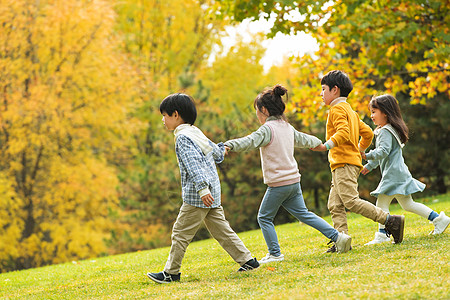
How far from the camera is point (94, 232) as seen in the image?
18297 mm

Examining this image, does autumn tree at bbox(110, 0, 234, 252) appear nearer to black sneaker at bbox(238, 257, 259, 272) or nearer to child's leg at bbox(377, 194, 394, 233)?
child's leg at bbox(377, 194, 394, 233)

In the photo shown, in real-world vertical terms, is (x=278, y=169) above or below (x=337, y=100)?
below

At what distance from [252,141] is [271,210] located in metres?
0.71

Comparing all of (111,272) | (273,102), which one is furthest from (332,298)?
(111,272)

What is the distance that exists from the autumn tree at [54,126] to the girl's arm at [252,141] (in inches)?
492

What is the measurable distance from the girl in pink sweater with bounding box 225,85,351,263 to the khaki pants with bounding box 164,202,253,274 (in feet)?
1.57

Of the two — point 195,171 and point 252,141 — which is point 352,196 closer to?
point 252,141

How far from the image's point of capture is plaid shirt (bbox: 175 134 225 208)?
4867mm

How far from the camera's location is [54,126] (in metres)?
17.2

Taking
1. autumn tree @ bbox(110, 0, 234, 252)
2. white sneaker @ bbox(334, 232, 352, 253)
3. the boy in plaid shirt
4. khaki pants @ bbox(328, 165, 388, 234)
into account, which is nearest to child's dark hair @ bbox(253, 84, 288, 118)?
the boy in plaid shirt

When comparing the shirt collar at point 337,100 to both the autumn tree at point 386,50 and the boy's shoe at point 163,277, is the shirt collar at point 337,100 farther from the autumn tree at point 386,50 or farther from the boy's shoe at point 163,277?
the autumn tree at point 386,50

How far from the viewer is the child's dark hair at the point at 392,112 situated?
5.96 metres

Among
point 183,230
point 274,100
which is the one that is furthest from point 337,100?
point 183,230

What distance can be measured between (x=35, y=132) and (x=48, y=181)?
1680mm
